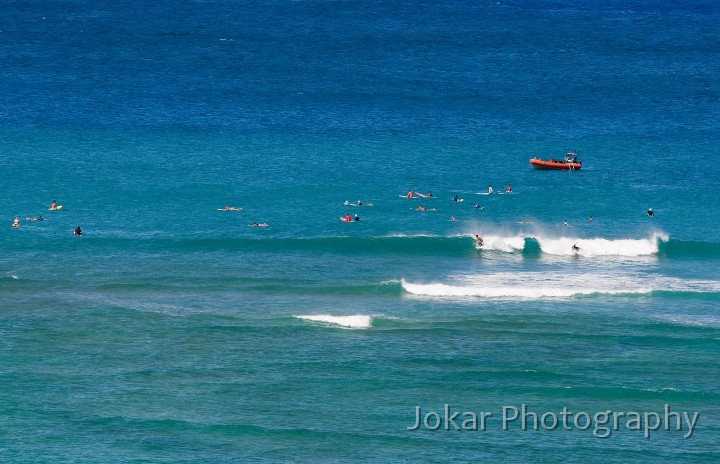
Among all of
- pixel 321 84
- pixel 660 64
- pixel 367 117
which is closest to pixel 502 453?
pixel 367 117

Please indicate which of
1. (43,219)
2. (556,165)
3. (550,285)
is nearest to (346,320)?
(550,285)

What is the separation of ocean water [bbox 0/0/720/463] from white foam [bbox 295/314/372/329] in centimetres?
28

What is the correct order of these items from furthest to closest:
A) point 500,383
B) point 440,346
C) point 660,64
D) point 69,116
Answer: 1. point 660,64
2. point 69,116
3. point 440,346
4. point 500,383

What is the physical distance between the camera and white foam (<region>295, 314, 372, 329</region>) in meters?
84.0

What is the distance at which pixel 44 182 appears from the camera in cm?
11594

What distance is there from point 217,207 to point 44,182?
15902 mm

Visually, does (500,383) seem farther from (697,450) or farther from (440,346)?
(697,450)

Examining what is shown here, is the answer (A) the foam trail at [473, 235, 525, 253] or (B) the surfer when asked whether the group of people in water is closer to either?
(B) the surfer

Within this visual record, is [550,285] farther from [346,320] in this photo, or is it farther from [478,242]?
[346,320]

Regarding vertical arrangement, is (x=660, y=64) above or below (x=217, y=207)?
above

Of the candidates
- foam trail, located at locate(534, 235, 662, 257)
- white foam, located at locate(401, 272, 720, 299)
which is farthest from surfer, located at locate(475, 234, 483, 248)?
white foam, located at locate(401, 272, 720, 299)

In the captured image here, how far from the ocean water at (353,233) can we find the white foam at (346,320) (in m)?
0.28

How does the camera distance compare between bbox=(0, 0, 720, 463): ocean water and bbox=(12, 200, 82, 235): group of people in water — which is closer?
bbox=(0, 0, 720, 463): ocean water

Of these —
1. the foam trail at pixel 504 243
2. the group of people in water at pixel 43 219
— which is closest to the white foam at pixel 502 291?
the foam trail at pixel 504 243
